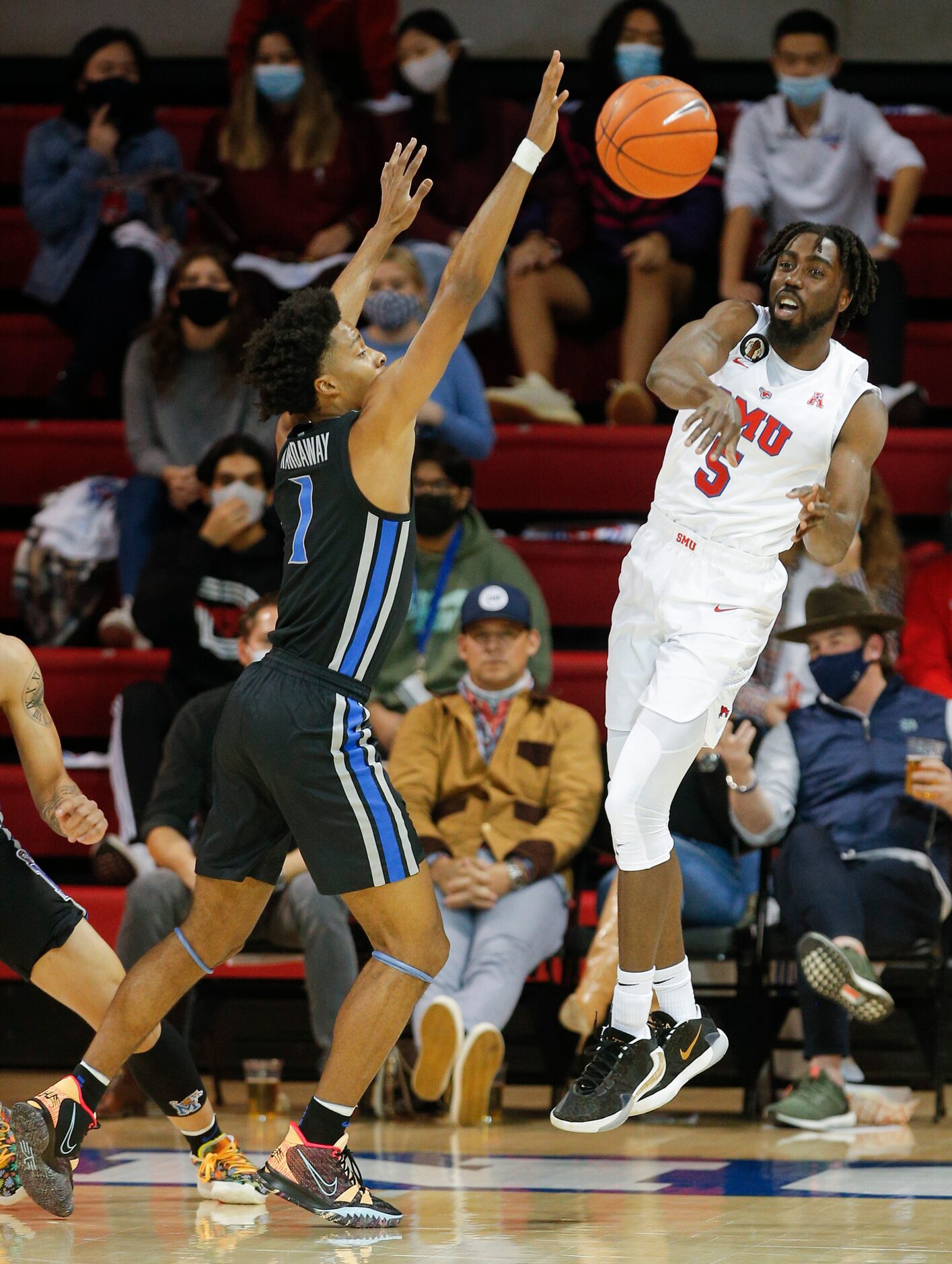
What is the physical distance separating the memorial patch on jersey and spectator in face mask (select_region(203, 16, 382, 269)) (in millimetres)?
4066

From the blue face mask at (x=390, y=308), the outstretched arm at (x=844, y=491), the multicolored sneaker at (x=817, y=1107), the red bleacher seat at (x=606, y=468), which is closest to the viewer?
the outstretched arm at (x=844, y=491)

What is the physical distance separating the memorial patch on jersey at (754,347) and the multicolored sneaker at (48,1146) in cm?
229

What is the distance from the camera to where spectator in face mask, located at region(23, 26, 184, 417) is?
832cm

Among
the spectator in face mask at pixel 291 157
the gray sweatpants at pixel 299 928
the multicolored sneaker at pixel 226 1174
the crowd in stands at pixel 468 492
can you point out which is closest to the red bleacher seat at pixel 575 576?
the crowd in stands at pixel 468 492

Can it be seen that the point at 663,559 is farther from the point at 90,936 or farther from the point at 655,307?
the point at 655,307

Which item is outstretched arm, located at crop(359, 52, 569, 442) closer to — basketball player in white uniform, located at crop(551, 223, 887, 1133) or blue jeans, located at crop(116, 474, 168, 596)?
basketball player in white uniform, located at crop(551, 223, 887, 1133)

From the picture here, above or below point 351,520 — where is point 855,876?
below

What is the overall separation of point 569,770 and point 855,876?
38.0 inches

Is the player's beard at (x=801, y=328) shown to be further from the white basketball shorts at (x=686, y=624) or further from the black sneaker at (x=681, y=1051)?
the black sneaker at (x=681, y=1051)

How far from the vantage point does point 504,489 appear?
8.08m

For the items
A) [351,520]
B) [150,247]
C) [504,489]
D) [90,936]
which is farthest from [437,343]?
[150,247]

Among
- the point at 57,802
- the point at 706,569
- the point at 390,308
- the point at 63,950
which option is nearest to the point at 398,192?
the point at 706,569

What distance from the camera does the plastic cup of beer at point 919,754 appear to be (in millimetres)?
5988

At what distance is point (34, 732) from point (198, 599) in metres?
2.38
